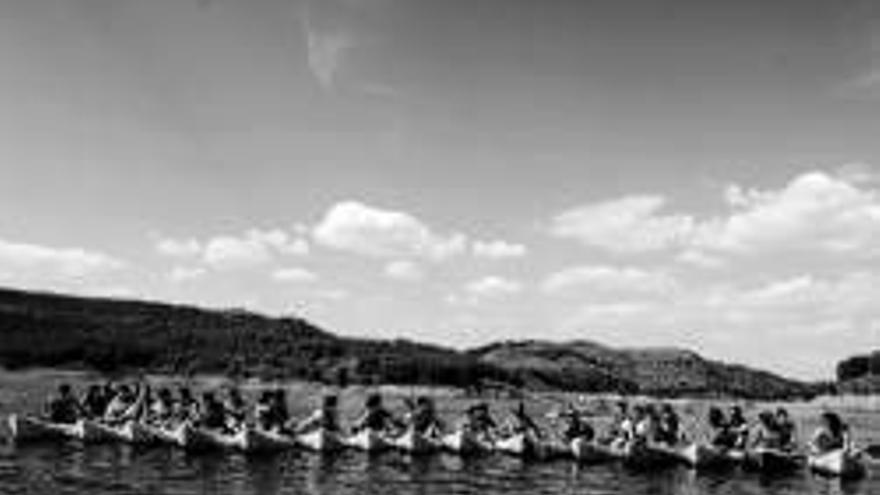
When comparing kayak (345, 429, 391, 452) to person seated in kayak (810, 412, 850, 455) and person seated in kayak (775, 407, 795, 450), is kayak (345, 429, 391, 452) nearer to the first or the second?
person seated in kayak (775, 407, 795, 450)

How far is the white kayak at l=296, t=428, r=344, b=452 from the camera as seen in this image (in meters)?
56.6

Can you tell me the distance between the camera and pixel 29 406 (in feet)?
345

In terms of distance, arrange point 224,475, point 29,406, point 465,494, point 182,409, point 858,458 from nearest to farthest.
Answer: point 465,494 < point 224,475 < point 858,458 < point 182,409 < point 29,406

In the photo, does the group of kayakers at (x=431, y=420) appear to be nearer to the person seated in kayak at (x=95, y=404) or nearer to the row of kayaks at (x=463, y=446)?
the person seated in kayak at (x=95, y=404)

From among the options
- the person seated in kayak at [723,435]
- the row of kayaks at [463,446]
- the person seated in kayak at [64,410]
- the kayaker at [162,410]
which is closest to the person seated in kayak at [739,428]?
the person seated in kayak at [723,435]

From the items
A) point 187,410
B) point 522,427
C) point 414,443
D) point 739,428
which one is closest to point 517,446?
point 522,427

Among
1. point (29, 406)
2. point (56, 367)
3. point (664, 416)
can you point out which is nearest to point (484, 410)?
point (664, 416)

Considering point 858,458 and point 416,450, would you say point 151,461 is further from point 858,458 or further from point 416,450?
point 858,458

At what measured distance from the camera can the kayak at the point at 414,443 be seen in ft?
185

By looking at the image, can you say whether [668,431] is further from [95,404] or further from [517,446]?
[95,404]

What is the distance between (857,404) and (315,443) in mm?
107192

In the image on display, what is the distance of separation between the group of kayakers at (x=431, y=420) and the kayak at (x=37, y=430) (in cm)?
142

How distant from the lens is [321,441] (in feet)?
186

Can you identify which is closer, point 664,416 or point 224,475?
point 224,475
